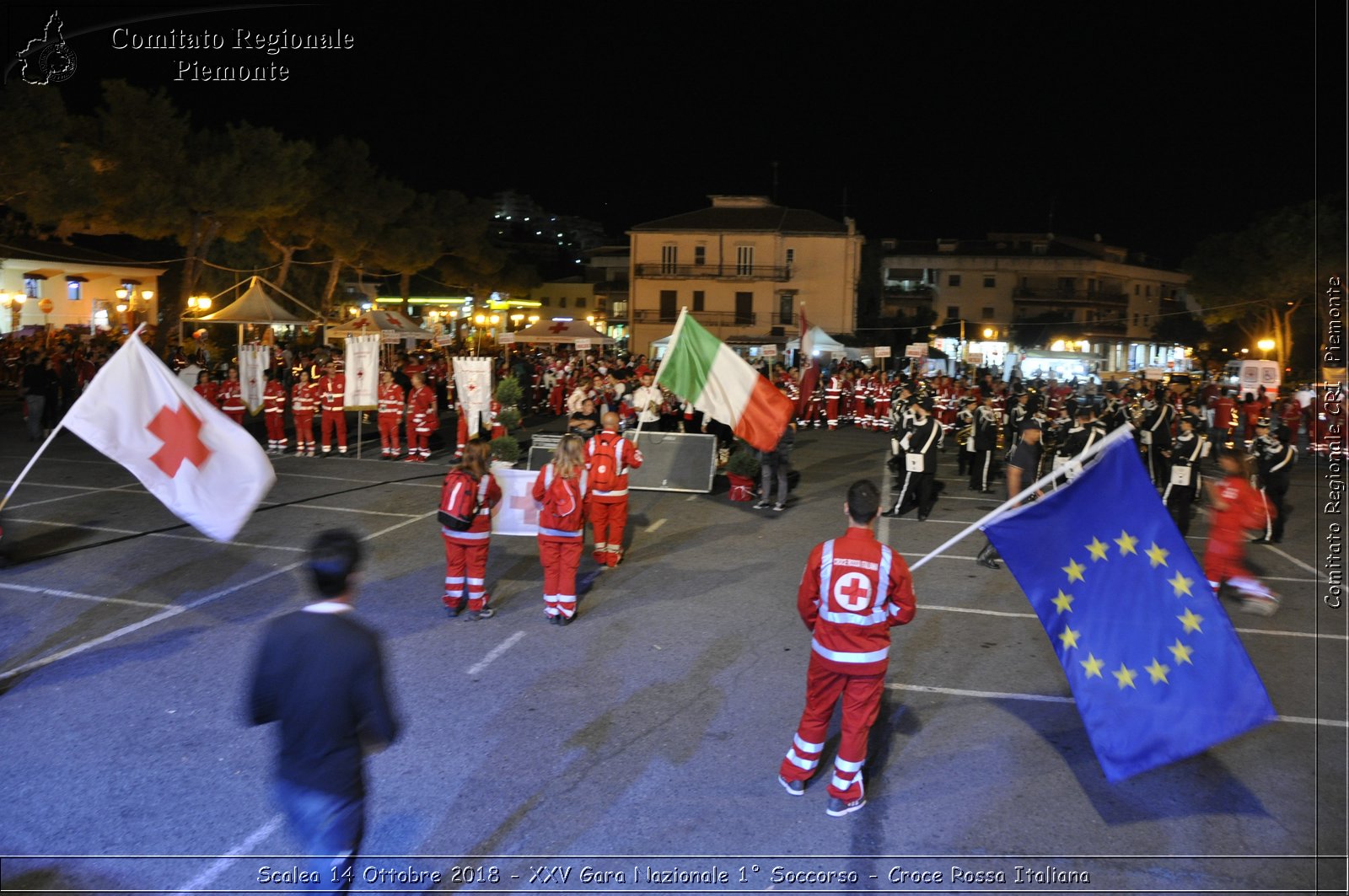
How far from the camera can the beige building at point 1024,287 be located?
71.1 meters

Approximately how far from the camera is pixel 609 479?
1043cm

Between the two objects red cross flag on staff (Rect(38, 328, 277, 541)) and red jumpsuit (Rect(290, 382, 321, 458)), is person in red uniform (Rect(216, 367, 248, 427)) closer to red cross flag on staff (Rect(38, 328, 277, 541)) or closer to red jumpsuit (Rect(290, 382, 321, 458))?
red jumpsuit (Rect(290, 382, 321, 458))

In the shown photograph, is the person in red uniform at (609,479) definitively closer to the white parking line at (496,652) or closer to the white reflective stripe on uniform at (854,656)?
the white parking line at (496,652)

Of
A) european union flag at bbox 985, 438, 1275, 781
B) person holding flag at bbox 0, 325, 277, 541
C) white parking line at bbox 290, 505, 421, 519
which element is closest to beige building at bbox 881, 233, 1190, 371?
white parking line at bbox 290, 505, 421, 519

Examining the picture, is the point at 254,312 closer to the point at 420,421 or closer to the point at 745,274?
the point at 420,421

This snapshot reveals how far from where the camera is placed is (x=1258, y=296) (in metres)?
42.2

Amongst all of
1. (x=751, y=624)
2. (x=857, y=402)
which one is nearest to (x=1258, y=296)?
(x=857, y=402)

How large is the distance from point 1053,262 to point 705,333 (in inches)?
2665

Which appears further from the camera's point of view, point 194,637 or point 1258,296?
point 1258,296

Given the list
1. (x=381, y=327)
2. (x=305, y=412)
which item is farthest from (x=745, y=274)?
(x=305, y=412)

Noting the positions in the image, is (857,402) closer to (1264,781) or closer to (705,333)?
(705,333)

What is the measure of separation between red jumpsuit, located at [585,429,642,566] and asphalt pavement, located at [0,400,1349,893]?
0.40 meters

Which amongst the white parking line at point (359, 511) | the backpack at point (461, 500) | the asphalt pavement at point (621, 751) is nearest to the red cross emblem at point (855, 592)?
the asphalt pavement at point (621, 751)

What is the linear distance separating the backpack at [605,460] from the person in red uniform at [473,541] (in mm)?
1817
